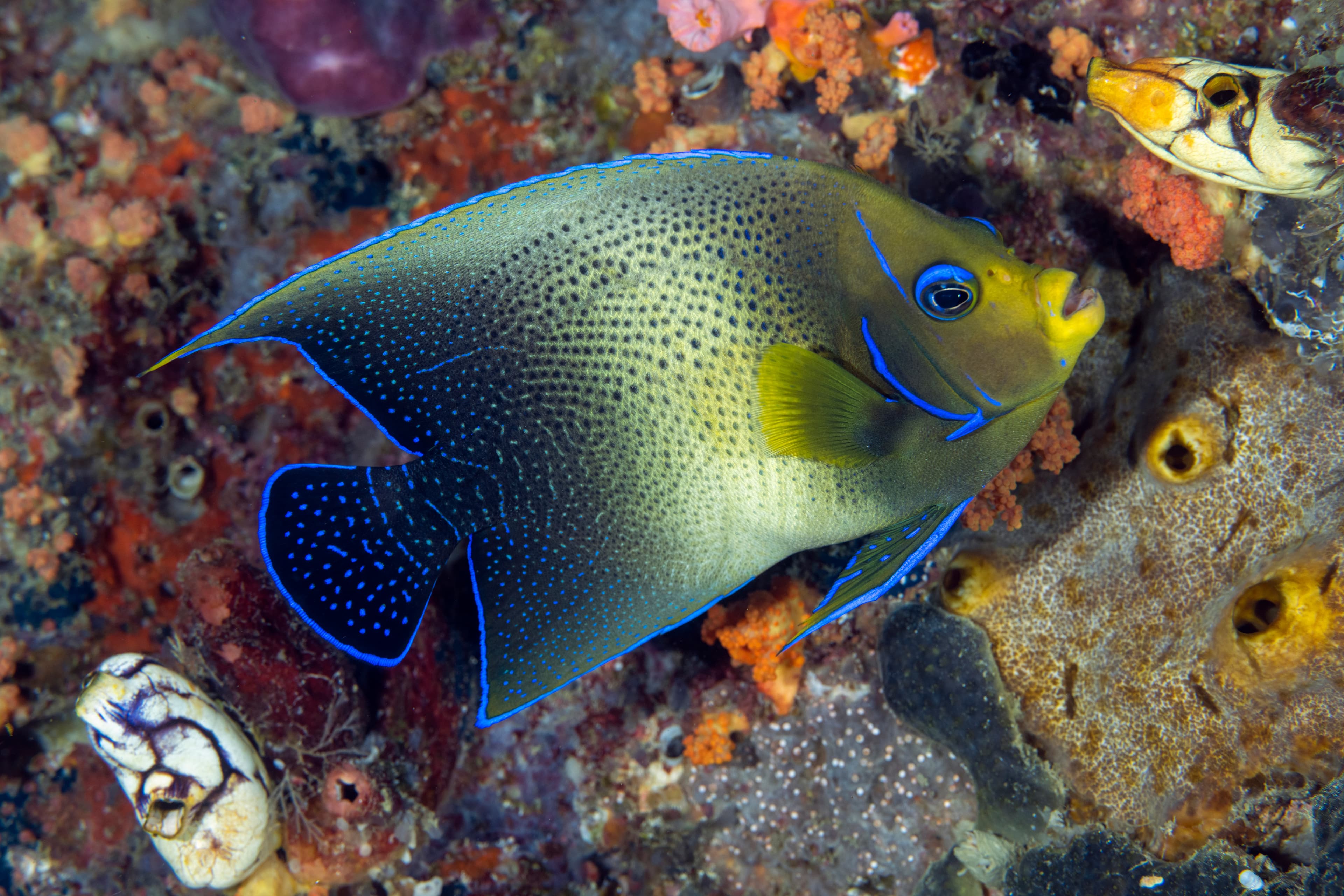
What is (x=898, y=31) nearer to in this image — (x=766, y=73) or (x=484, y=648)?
(x=766, y=73)

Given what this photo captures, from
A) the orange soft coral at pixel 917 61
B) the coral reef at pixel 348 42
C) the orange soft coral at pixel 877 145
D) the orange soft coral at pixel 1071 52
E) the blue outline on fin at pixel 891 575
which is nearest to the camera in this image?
the blue outline on fin at pixel 891 575

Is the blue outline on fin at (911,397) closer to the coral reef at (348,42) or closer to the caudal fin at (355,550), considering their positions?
the caudal fin at (355,550)

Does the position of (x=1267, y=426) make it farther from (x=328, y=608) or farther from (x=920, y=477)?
(x=328, y=608)

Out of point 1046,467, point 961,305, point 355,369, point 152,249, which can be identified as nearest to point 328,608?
point 355,369

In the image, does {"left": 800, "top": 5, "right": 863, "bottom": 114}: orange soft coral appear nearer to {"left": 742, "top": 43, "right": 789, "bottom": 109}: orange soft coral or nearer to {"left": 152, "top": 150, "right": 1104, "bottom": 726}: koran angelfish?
{"left": 742, "top": 43, "right": 789, "bottom": 109}: orange soft coral

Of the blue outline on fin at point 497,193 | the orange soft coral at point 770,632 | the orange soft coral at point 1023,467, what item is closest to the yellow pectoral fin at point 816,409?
the blue outline on fin at point 497,193

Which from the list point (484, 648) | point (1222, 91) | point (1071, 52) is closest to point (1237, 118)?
point (1222, 91)

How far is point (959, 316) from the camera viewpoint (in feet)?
5.75

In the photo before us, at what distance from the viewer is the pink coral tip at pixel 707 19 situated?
2.92 metres

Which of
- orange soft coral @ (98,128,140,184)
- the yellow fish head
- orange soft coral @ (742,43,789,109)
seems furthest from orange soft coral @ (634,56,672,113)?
orange soft coral @ (98,128,140,184)

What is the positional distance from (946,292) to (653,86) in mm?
2055

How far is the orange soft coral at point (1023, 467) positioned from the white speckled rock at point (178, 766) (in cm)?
294

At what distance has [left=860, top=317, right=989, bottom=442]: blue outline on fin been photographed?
181cm

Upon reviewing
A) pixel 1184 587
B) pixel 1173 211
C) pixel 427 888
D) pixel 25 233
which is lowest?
pixel 427 888
